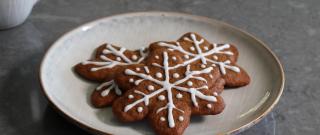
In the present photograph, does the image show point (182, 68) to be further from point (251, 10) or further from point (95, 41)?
point (251, 10)

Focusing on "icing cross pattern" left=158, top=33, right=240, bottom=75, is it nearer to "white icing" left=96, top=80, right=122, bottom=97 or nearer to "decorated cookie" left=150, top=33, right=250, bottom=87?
"decorated cookie" left=150, top=33, right=250, bottom=87

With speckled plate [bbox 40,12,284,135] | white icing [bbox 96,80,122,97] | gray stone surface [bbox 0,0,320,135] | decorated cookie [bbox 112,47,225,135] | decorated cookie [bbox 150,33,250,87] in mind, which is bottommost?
gray stone surface [bbox 0,0,320,135]

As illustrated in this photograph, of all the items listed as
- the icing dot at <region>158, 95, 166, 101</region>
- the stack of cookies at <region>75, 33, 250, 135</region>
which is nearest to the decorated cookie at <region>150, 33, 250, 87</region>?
the stack of cookies at <region>75, 33, 250, 135</region>

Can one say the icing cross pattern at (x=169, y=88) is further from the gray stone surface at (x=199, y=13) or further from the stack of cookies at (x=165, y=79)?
the gray stone surface at (x=199, y=13)

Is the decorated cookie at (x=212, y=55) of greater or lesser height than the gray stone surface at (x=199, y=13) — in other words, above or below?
above

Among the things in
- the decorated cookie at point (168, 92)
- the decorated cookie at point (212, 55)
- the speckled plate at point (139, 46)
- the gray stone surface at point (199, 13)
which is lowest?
the gray stone surface at point (199, 13)

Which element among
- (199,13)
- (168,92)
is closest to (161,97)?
(168,92)

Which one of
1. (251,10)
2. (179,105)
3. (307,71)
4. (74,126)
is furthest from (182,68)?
(251,10)

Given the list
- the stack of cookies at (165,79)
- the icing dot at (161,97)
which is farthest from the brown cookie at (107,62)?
the icing dot at (161,97)
